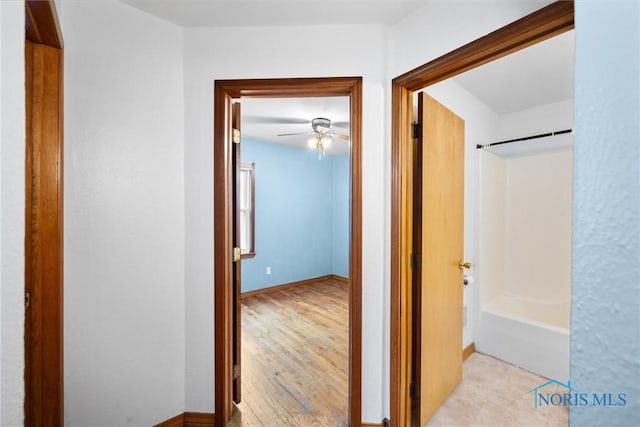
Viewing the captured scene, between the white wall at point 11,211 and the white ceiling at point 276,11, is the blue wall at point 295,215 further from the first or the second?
the white wall at point 11,211

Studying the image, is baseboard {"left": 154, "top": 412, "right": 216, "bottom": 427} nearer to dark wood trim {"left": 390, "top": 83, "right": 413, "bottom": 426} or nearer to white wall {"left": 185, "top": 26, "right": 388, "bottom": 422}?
white wall {"left": 185, "top": 26, "right": 388, "bottom": 422}

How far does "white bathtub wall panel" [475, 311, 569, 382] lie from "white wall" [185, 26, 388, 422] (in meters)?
1.46

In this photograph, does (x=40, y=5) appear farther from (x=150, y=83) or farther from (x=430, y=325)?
(x=430, y=325)

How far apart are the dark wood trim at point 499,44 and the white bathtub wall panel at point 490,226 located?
1.48 metres

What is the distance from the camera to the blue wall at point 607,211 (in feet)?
0.69

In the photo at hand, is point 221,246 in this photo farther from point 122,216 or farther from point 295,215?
point 295,215

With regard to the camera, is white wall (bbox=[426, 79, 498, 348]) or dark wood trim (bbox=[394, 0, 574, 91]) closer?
dark wood trim (bbox=[394, 0, 574, 91])

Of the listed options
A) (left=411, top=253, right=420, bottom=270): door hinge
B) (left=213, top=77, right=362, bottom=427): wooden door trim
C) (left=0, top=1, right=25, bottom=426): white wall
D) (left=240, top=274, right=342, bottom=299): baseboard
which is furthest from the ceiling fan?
(left=0, top=1, right=25, bottom=426): white wall

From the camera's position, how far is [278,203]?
4.49 metres

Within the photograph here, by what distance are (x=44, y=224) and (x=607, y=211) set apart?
1.70m

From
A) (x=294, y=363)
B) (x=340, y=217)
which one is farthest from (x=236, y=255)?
(x=340, y=217)

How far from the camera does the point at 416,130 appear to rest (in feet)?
5.09

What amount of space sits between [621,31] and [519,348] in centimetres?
277

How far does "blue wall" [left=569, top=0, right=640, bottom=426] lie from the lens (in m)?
0.21
